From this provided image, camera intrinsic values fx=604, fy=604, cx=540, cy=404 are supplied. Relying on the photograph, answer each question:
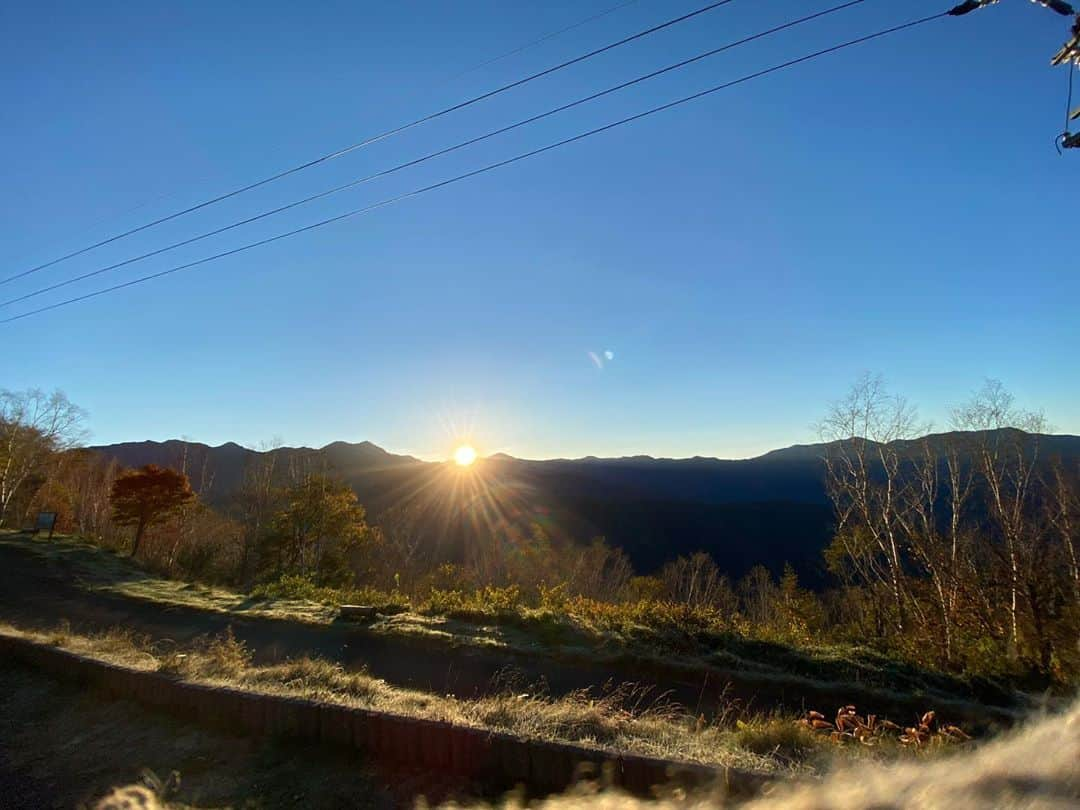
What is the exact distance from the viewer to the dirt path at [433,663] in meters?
9.06

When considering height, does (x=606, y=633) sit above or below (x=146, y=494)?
below

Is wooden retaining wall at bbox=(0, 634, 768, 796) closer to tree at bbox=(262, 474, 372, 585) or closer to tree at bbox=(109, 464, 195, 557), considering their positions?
tree at bbox=(109, 464, 195, 557)

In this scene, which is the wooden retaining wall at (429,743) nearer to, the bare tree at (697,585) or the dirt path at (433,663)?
the dirt path at (433,663)

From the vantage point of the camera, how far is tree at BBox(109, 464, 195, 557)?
2550cm

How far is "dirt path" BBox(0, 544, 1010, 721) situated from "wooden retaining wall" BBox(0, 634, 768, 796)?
141 inches

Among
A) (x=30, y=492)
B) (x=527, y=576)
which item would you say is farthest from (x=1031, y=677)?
(x=30, y=492)

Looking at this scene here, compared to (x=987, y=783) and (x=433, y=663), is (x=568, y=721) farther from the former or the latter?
(x=433, y=663)

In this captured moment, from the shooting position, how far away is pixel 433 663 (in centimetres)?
1006

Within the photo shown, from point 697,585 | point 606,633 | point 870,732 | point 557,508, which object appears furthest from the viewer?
point 557,508

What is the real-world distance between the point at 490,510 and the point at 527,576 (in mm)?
44130

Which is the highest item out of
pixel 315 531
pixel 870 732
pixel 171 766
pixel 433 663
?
pixel 870 732

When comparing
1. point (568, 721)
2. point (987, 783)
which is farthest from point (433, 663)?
point (987, 783)

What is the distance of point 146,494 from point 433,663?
21532mm

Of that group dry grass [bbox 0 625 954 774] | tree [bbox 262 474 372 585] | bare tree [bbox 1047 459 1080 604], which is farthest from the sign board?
bare tree [bbox 1047 459 1080 604]
